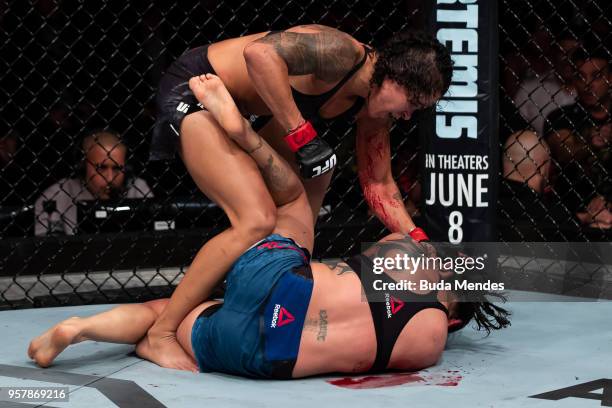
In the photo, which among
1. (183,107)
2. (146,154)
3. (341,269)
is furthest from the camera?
(146,154)

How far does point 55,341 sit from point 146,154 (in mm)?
1989

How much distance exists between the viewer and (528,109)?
4484mm

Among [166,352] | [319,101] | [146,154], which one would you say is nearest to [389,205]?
[319,101]

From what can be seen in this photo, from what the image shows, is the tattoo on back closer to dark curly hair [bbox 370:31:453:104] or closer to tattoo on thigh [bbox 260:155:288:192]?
tattoo on thigh [bbox 260:155:288:192]

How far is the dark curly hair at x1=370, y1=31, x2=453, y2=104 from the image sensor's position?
8.18ft

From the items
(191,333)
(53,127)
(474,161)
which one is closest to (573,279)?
(474,161)

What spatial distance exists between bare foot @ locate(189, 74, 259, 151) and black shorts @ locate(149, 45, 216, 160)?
7 centimetres

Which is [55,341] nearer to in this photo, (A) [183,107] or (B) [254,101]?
(A) [183,107]

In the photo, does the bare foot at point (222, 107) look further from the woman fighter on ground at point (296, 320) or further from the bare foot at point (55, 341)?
the bare foot at point (55, 341)

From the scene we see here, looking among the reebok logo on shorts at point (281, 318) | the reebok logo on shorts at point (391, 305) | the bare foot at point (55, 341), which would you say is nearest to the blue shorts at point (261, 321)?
the reebok logo on shorts at point (281, 318)

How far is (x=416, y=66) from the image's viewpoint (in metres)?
2.49

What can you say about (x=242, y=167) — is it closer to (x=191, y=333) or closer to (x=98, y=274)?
(x=191, y=333)

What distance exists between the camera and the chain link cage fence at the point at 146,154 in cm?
355

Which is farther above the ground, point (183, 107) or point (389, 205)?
point (183, 107)
